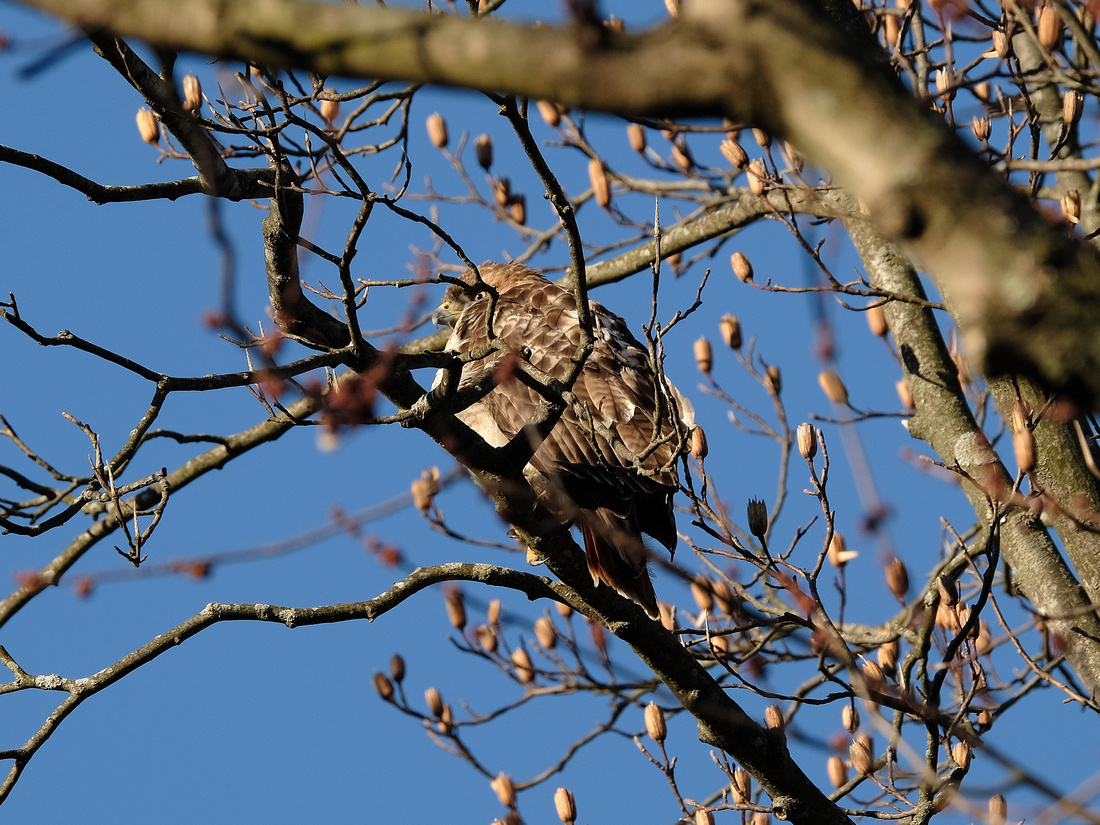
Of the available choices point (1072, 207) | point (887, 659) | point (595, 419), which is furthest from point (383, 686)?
point (1072, 207)

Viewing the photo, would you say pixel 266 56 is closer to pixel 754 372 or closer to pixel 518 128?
pixel 518 128

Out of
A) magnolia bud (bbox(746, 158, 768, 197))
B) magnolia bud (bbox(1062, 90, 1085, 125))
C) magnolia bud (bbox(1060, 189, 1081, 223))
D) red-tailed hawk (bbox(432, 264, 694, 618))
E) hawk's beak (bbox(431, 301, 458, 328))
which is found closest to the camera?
magnolia bud (bbox(1062, 90, 1085, 125))

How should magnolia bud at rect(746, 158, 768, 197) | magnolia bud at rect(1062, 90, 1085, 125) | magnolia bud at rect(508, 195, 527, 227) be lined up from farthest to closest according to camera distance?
magnolia bud at rect(508, 195, 527, 227) < magnolia bud at rect(746, 158, 768, 197) < magnolia bud at rect(1062, 90, 1085, 125)

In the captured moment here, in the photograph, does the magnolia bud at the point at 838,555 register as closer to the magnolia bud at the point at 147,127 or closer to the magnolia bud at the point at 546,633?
the magnolia bud at the point at 546,633

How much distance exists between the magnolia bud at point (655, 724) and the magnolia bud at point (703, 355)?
1542 millimetres

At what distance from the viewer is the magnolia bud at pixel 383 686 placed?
4.98 m

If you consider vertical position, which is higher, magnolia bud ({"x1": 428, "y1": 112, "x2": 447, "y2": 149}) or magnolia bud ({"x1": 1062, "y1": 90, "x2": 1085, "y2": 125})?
magnolia bud ({"x1": 428, "y1": 112, "x2": 447, "y2": 149})

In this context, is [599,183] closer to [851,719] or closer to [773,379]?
[773,379]

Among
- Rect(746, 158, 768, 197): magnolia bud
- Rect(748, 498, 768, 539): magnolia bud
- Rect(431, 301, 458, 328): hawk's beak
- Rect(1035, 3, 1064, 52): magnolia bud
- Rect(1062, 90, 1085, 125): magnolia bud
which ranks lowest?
Rect(748, 498, 768, 539): magnolia bud

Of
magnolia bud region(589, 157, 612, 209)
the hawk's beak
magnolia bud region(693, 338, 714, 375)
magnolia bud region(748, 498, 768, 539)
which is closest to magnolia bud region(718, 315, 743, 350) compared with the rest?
magnolia bud region(693, 338, 714, 375)

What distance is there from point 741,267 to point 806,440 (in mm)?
1349

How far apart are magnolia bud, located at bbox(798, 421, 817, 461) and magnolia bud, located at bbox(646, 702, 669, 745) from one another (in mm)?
1275

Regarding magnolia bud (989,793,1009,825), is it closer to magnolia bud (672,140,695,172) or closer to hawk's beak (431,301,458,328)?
magnolia bud (672,140,695,172)

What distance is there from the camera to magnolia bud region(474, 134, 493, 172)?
5.65 m
